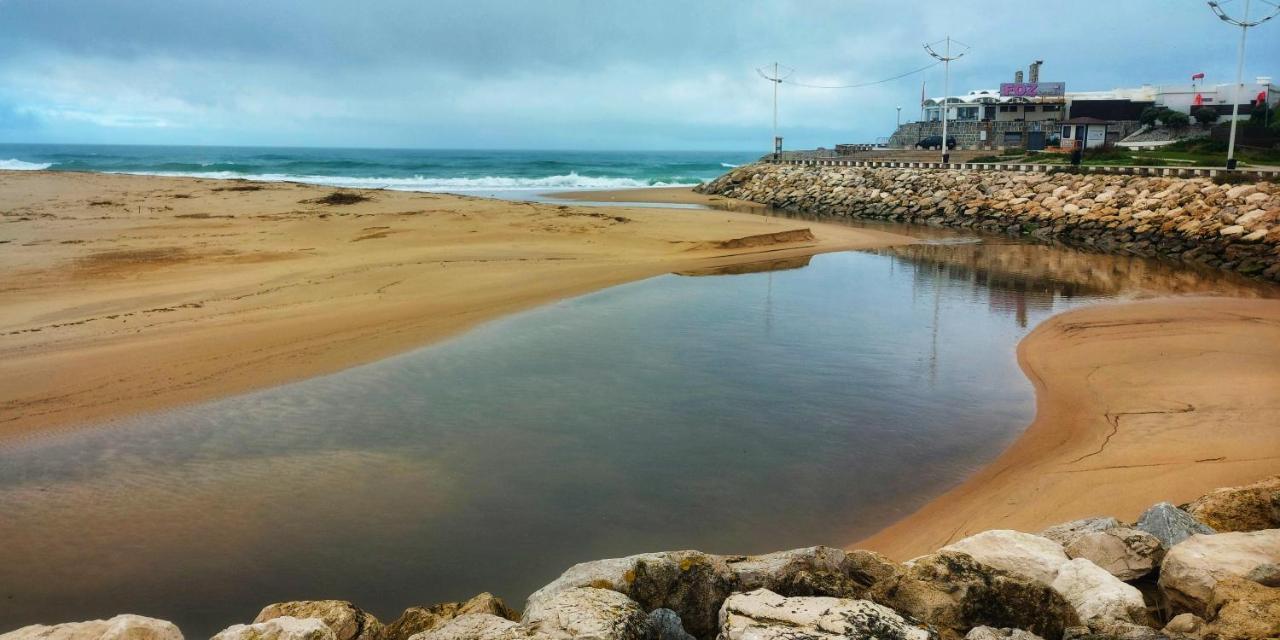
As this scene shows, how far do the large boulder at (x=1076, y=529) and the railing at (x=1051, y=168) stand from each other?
26.2 m

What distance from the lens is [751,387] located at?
9.84m

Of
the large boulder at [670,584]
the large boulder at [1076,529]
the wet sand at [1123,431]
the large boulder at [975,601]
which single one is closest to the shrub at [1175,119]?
the wet sand at [1123,431]

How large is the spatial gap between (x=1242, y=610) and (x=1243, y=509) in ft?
6.58

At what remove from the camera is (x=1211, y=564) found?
14.5ft

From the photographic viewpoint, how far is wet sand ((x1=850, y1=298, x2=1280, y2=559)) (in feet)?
21.7

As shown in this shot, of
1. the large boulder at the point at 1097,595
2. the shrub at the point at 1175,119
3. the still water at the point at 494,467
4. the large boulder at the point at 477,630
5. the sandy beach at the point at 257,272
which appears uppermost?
the shrub at the point at 1175,119

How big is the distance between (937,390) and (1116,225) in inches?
810

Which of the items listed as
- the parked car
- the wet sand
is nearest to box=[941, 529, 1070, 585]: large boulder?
the wet sand

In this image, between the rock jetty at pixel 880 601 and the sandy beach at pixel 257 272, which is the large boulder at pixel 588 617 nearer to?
the rock jetty at pixel 880 601

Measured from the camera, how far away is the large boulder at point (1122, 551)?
4.84 m

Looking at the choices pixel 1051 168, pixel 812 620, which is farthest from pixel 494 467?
pixel 1051 168

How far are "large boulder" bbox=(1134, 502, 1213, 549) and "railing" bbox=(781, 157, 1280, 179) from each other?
26.1 m

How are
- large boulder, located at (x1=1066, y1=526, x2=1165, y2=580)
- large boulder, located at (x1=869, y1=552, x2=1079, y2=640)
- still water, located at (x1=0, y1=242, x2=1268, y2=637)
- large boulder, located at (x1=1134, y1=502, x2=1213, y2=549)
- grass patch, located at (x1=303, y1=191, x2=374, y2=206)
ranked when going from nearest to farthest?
large boulder, located at (x1=869, y1=552, x2=1079, y2=640) < large boulder, located at (x1=1066, y1=526, x2=1165, y2=580) < large boulder, located at (x1=1134, y1=502, x2=1213, y2=549) < still water, located at (x1=0, y1=242, x2=1268, y2=637) < grass patch, located at (x1=303, y1=191, x2=374, y2=206)

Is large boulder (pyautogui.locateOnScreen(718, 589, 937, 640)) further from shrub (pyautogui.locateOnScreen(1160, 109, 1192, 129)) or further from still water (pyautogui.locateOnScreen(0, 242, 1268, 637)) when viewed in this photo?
shrub (pyautogui.locateOnScreen(1160, 109, 1192, 129))
